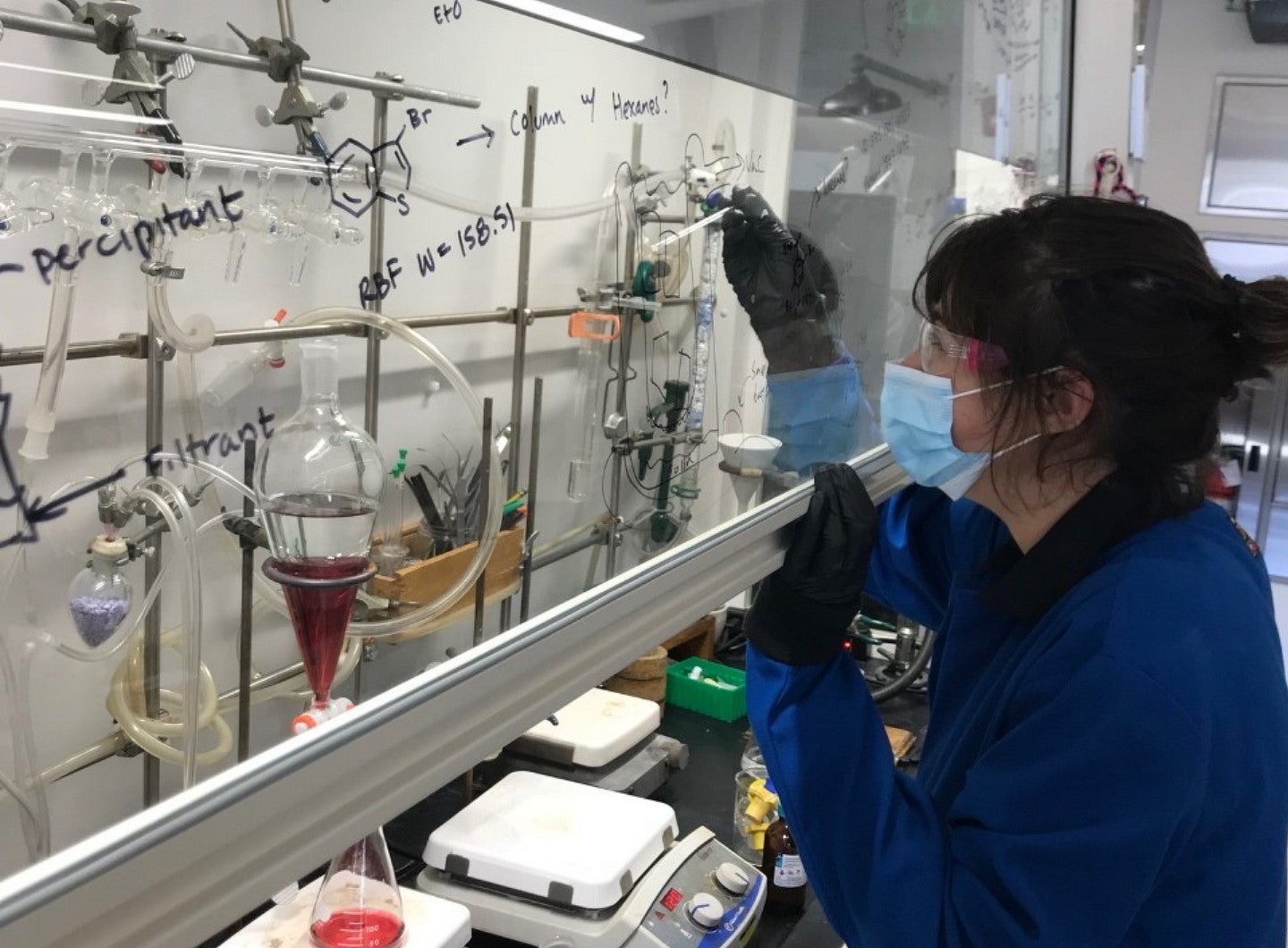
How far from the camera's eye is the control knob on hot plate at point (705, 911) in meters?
1.36

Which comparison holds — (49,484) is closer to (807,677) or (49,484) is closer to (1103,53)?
(807,677)

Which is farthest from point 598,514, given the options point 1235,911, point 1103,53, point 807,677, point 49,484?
point 1103,53

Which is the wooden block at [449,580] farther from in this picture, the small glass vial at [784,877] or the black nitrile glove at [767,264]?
the small glass vial at [784,877]

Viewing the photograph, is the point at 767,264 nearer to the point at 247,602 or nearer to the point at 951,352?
the point at 951,352

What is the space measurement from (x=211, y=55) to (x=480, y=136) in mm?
444

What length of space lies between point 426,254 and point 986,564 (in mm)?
729

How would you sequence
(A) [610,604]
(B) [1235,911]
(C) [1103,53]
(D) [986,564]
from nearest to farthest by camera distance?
(A) [610,604], (B) [1235,911], (D) [986,564], (C) [1103,53]

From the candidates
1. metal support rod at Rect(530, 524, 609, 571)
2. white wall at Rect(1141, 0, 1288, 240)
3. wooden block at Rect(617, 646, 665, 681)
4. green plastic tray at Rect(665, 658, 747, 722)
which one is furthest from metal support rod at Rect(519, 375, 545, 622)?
white wall at Rect(1141, 0, 1288, 240)

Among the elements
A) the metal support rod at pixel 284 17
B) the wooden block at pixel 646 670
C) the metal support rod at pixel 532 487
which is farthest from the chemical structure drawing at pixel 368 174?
the wooden block at pixel 646 670

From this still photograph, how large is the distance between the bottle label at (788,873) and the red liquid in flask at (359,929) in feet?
1.91

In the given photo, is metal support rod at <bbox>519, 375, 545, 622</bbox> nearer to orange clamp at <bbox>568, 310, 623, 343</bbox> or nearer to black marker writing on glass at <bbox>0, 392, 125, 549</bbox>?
orange clamp at <bbox>568, 310, 623, 343</bbox>

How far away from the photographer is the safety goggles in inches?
42.0

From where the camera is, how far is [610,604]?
0.83 metres

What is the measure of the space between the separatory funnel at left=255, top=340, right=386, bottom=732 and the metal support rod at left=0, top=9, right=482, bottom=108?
0.93ft
